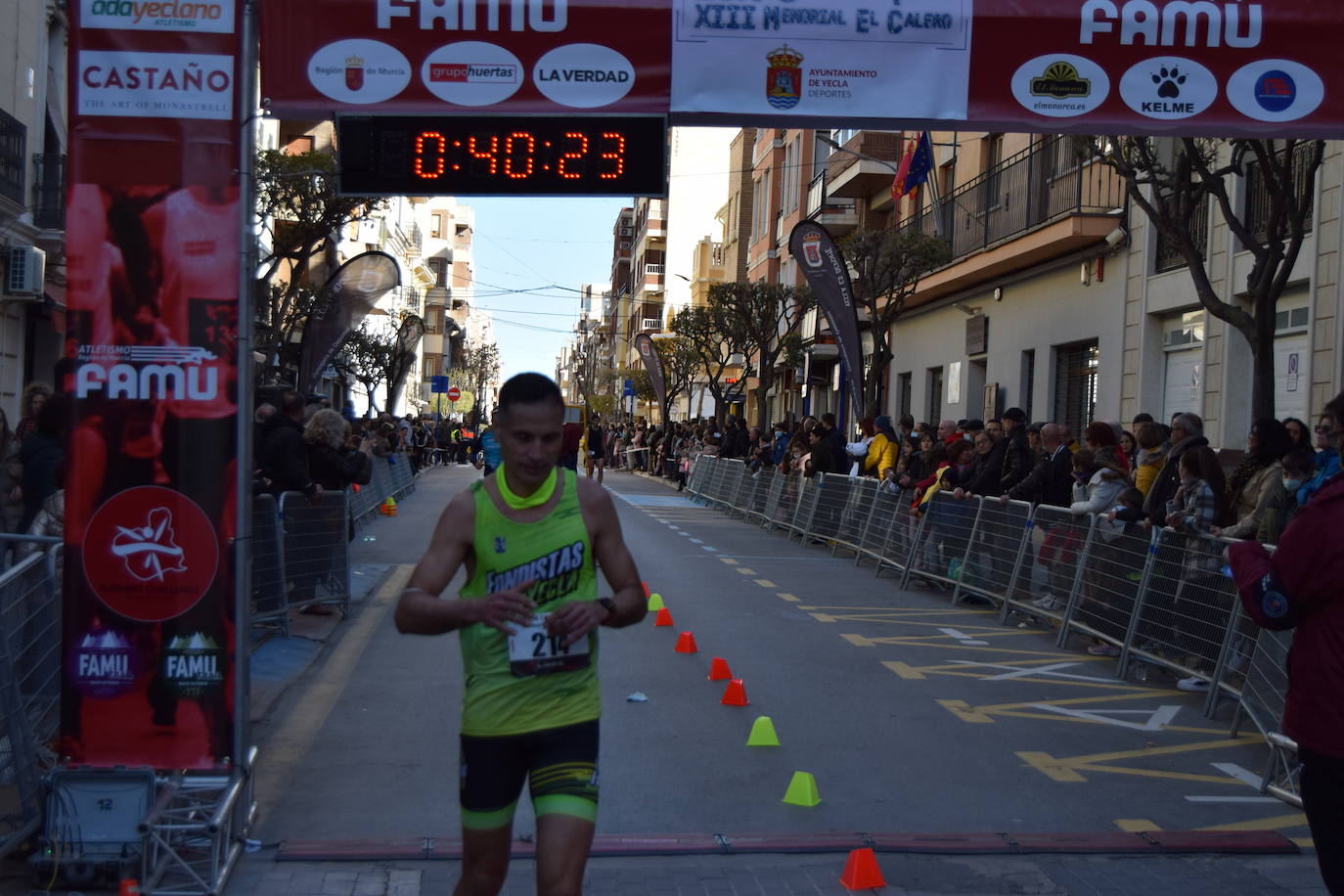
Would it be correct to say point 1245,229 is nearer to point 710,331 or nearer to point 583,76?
point 583,76

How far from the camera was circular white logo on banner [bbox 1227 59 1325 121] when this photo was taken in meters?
6.42

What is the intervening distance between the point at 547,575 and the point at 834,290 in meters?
19.5

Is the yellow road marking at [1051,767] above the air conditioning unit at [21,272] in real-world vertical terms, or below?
below

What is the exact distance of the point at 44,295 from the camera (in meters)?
23.7

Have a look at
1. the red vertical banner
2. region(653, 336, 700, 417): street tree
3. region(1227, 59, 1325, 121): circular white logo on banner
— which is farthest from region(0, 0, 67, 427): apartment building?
region(653, 336, 700, 417): street tree

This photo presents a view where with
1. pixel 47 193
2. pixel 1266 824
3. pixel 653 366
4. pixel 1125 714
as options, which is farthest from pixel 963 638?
pixel 653 366

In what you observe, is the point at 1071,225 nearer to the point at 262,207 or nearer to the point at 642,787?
the point at 262,207

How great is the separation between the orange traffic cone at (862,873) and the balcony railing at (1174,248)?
1448 centimetres

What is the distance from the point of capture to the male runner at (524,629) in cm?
365

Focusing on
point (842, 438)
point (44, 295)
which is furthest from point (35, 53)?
point (842, 438)

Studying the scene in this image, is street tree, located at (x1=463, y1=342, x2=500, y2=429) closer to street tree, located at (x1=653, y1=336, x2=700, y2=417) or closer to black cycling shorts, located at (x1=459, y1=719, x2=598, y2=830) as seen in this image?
street tree, located at (x1=653, y1=336, x2=700, y2=417)

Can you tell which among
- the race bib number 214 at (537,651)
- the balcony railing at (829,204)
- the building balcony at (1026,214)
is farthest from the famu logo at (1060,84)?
the balcony railing at (829,204)

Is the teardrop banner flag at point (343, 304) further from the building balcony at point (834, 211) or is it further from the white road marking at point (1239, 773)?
the white road marking at point (1239, 773)

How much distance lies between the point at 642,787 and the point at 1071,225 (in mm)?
17275
